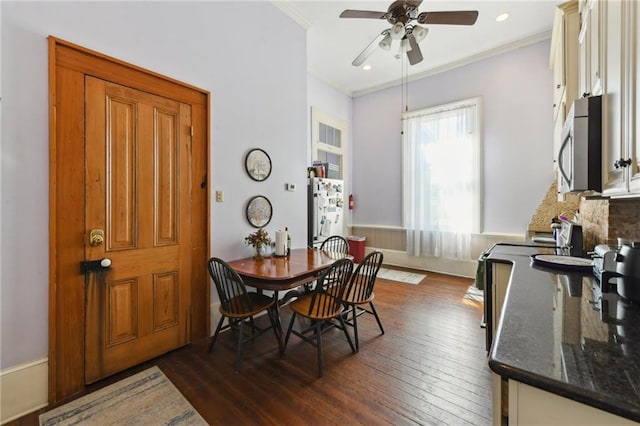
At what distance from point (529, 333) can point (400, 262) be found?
4583 millimetres

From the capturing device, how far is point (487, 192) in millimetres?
4320

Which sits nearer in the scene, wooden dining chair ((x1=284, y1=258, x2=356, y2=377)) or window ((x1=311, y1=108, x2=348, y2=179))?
wooden dining chair ((x1=284, y1=258, x2=356, y2=377))

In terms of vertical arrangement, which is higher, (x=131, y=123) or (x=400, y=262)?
(x=131, y=123)

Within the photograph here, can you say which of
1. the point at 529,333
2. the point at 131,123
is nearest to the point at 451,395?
the point at 529,333

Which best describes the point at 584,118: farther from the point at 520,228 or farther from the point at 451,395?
the point at 520,228

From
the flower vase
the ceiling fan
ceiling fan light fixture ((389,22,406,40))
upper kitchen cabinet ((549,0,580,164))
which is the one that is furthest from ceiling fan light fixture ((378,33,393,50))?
the flower vase

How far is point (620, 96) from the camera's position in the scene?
105 cm

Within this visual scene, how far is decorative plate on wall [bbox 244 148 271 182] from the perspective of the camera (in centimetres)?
291

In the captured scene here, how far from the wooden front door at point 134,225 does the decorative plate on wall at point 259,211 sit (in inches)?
26.4

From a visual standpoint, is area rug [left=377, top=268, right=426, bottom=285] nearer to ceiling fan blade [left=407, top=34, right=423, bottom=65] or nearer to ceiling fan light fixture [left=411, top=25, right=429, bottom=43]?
ceiling fan blade [left=407, top=34, right=423, bottom=65]

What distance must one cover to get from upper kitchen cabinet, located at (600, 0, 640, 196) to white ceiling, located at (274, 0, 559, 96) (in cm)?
261

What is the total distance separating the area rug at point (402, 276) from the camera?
440cm

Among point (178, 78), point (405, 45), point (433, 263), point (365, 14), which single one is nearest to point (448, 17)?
point (405, 45)

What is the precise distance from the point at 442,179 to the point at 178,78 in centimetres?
410
